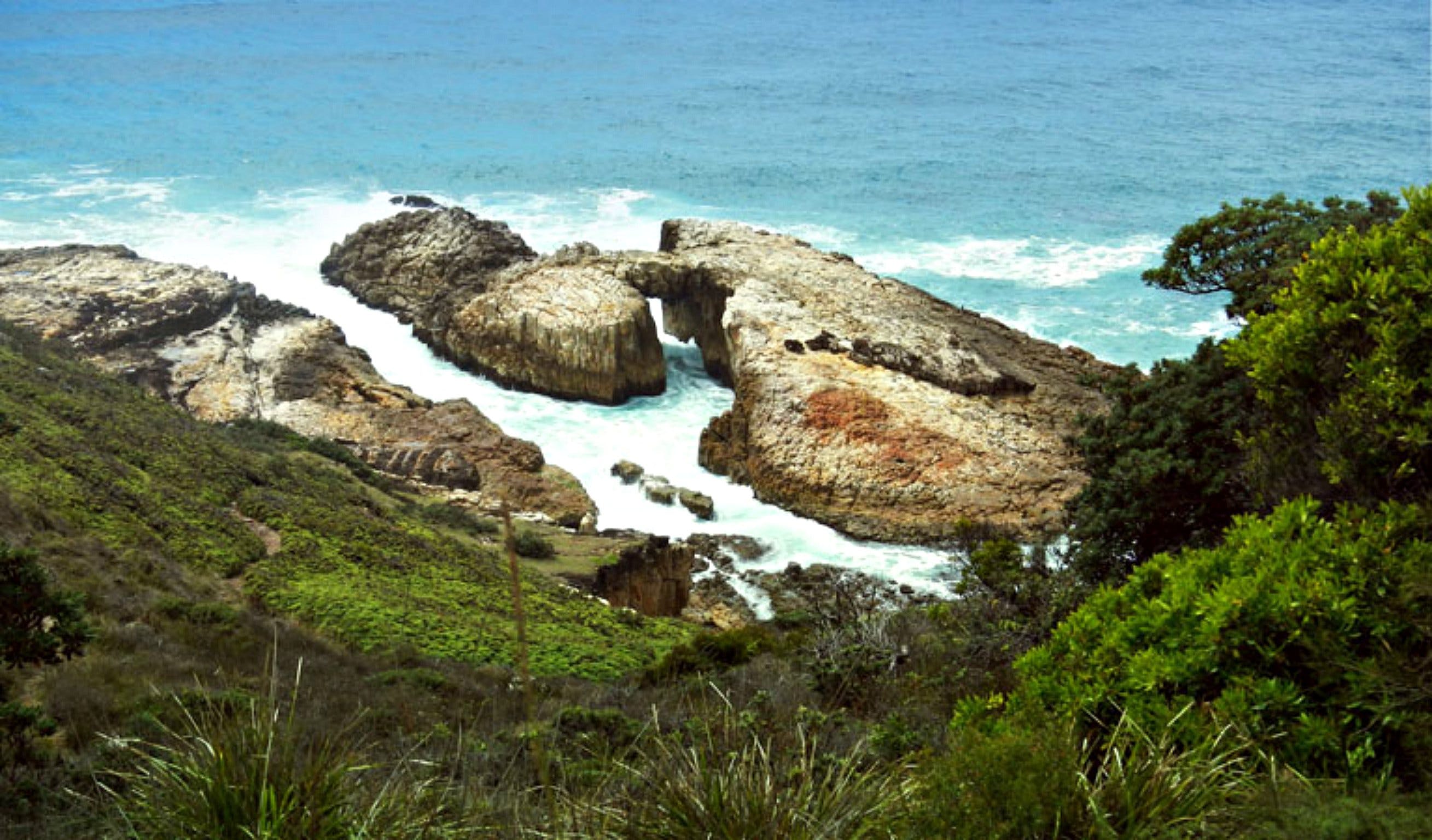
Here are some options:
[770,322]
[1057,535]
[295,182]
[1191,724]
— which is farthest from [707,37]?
[1191,724]

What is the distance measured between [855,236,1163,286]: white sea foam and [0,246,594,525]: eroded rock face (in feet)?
71.9

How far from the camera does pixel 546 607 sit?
62.1 ft

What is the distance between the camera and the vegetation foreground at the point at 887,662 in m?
5.31

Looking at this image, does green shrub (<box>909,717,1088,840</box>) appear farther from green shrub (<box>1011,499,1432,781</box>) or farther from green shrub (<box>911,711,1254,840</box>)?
green shrub (<box>1011,499,1432,781</box>)

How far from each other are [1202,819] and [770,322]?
1064 inches

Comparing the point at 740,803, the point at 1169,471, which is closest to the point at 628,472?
the point at 1169,471

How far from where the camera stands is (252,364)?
32688mm

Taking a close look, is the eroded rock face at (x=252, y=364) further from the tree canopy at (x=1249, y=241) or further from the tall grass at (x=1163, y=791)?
the tall grass at (x=1163, y=791)

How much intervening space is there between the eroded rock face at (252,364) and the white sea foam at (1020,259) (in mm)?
21912

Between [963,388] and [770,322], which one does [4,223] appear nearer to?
[770,322]

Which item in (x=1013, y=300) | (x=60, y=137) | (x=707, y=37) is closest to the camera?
(x=1013, y=300)

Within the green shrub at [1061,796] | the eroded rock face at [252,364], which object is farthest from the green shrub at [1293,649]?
the eroded rock face at [252,364]

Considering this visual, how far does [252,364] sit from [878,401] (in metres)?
17.5

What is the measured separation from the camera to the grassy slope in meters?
15.7
